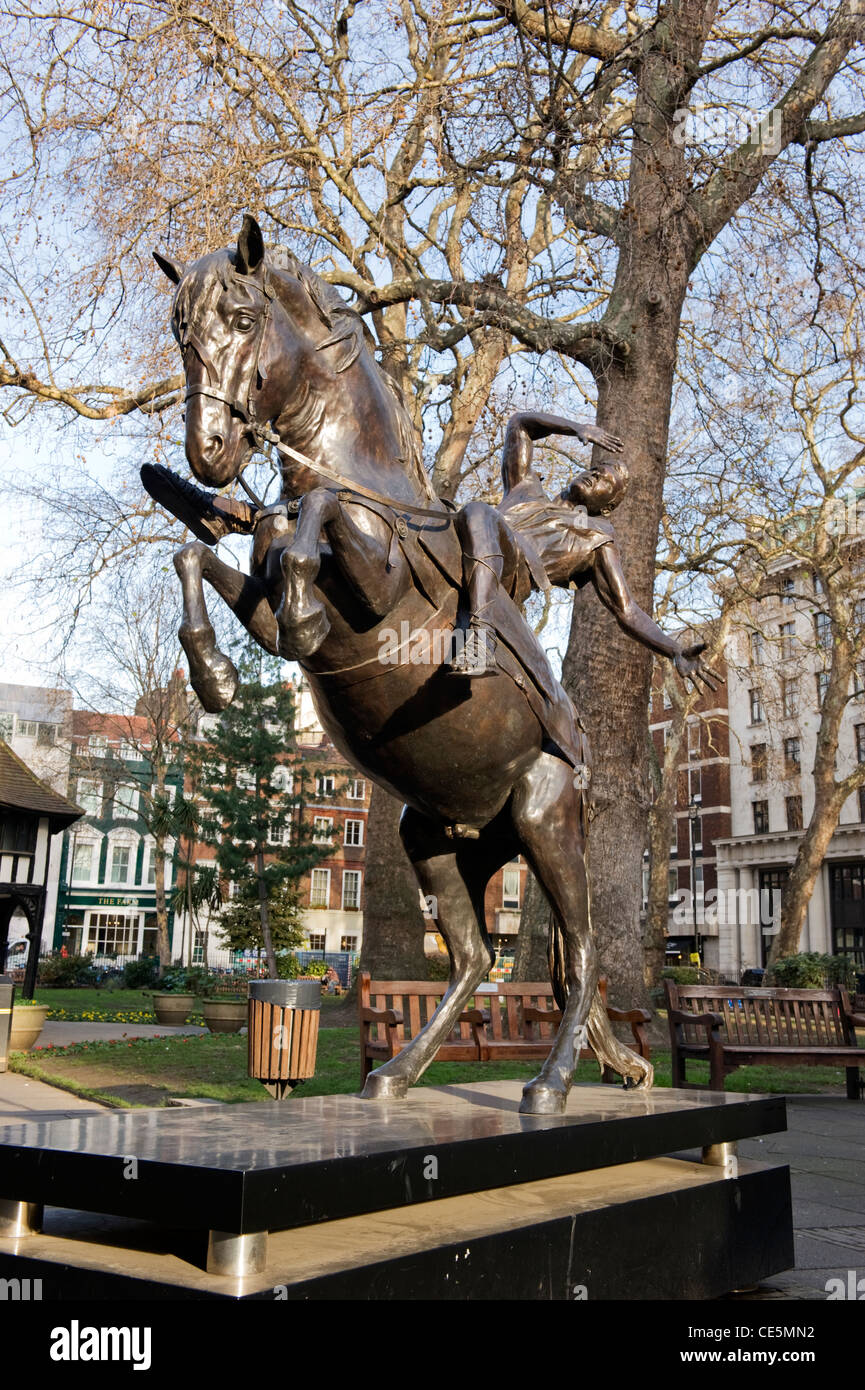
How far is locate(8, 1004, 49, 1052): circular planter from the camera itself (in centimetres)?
1477

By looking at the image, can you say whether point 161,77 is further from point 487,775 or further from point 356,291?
point 487,775

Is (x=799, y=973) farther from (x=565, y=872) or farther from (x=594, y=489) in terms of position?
(x=565, y=872)

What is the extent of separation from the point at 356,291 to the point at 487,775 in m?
11.8

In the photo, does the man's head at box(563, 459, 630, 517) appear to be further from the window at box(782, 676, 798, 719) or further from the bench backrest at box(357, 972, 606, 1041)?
the window at box(782, 676, 798, 719)

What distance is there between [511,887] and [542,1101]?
2502 inches

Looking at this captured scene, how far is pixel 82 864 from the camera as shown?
2085 inches

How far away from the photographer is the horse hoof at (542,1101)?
13.3ft

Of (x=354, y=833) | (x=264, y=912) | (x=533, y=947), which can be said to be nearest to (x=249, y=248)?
(x=533, y=947)

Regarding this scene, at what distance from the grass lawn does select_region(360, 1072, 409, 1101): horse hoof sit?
198 inches

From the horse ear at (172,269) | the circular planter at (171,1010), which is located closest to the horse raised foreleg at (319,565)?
the horse ear at (172,269)

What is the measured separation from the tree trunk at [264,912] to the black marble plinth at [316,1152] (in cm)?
2582

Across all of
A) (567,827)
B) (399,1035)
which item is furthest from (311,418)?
(399,1035)

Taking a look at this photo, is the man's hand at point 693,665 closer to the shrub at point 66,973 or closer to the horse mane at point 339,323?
the horse mane at point 339,323

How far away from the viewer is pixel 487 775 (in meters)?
4.33
